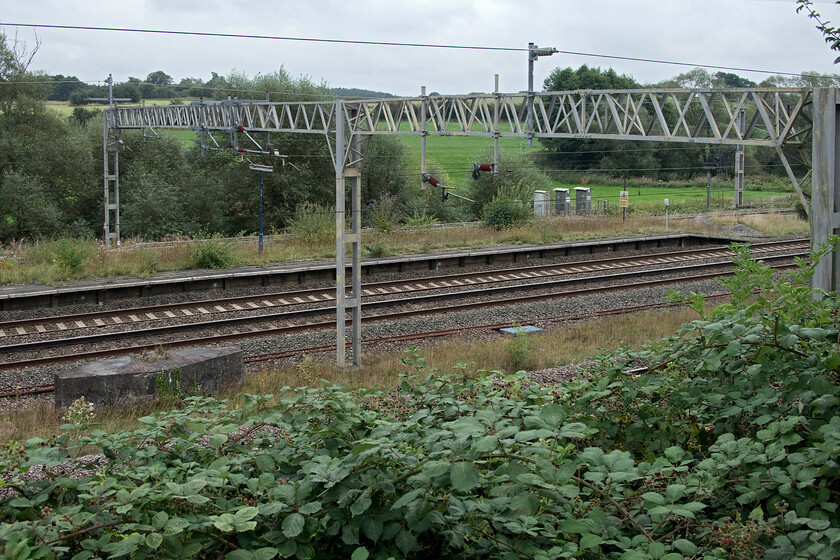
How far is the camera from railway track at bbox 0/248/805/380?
1370cm

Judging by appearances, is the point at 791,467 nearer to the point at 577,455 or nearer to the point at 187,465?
the point at 577,455

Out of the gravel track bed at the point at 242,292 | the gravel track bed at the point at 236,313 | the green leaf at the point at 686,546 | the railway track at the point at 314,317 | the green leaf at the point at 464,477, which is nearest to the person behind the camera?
the green leaf at the point at 464,477

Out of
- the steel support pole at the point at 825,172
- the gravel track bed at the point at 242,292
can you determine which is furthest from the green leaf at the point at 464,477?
the gravel track bed at the point at 242,292

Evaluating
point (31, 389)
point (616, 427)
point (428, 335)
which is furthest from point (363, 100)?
point (616, 427)

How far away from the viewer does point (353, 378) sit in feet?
40.2

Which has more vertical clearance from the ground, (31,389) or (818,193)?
(818,193)

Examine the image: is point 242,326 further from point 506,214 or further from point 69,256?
point 506,214

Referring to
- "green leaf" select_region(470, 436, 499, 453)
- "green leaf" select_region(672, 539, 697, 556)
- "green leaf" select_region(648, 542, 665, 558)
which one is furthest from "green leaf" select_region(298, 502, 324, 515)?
"green leaf" select_region(672, 539, 697, 556)

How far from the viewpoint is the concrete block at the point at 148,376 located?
10.3m

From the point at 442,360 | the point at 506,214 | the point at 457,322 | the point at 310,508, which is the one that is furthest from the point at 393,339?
the point at 506,214

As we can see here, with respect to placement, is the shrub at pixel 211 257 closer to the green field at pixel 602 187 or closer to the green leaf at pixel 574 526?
the green field at pixel 602 187

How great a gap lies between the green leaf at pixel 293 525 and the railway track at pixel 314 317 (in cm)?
1107

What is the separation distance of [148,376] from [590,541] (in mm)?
8726

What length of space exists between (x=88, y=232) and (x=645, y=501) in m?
38.3
